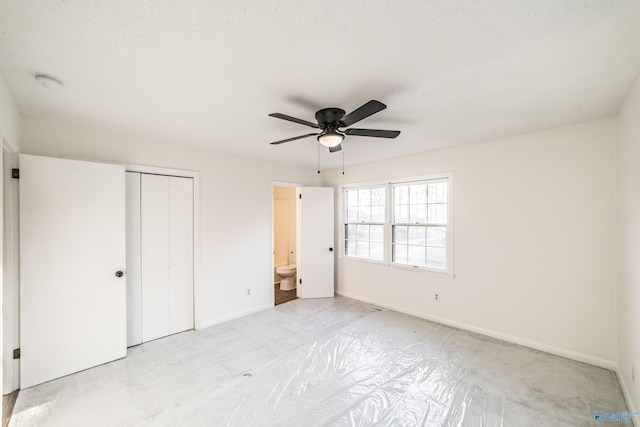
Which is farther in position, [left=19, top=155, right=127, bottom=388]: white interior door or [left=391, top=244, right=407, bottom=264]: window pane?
[left=391, top=244, right=407, bottom=264]: window pane

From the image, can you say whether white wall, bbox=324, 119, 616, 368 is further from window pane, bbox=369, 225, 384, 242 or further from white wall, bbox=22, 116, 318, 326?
white wall, bbox=22, 116, 318, 326

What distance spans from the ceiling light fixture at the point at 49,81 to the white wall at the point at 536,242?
310 centimetres

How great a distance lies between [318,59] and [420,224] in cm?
304

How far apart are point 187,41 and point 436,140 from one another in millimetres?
2859

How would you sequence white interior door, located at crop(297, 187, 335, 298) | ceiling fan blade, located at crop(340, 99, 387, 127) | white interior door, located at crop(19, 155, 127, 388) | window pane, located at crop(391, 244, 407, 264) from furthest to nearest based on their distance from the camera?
white interior door, located at crop(297, 187, 335, 298), window pane, located at crop(391, 244, 407, 264), white interior door, located at crop(19, 155, 127, 388), ceiling fan blade, located at crop(340, 99, 387, 127)

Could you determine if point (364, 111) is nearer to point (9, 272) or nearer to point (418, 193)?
point (418, 193)

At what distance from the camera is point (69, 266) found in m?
2.51

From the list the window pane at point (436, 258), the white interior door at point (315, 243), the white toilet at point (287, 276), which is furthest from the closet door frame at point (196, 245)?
the window pane at point (436, 258)

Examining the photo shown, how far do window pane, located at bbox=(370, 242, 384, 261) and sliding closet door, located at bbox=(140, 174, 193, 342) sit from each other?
2863 mm

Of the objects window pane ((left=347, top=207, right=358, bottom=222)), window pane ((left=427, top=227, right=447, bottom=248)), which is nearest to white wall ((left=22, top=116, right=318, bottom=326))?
window pane ((left=347, top=207, right=358, bottom=222))

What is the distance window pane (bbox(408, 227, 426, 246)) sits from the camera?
157 inches

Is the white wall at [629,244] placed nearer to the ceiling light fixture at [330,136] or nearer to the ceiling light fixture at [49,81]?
the ceiling light fixture at [330,136]

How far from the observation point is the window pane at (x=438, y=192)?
377 cm

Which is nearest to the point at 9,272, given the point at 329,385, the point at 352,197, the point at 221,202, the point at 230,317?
the point at 221,202
